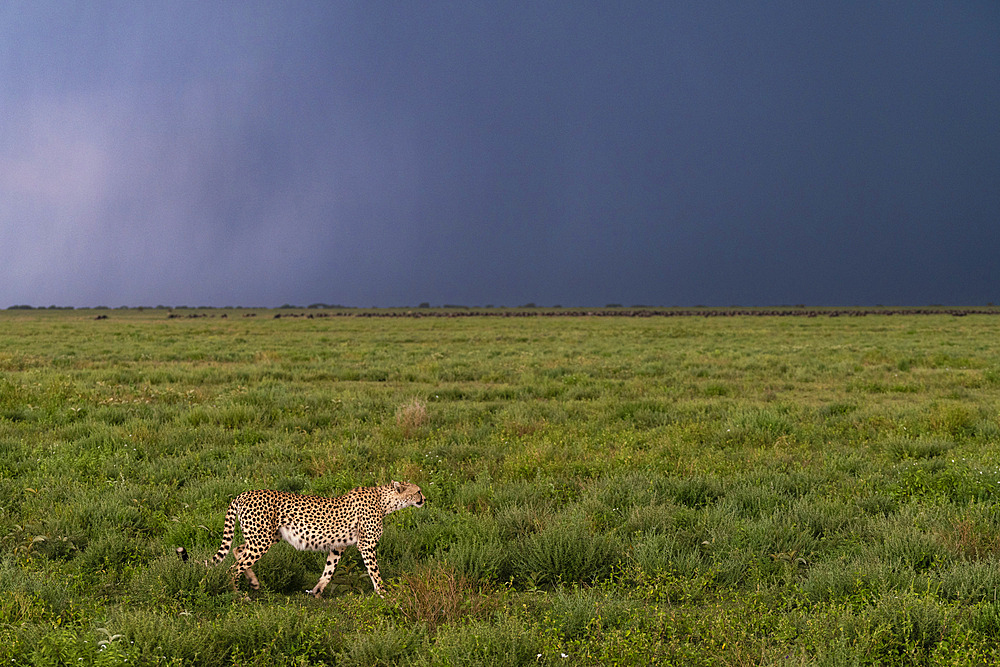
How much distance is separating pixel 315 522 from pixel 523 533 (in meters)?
2.21

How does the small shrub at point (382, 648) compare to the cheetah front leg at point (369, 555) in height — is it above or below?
below

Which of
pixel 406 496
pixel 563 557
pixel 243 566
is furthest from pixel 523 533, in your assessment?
pixel 243 566

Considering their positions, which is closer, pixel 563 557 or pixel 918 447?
pixel 563 557

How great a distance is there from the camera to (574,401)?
13.8 m

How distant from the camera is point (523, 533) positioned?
578 centimetres

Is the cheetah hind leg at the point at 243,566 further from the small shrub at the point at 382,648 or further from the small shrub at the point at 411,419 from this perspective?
the small shrub at the point at 411,419

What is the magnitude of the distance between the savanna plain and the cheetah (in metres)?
0.37

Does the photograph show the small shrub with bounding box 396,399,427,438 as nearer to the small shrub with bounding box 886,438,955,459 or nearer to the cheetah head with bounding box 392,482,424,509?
the cheetah head with bounding box 392,482,424,509

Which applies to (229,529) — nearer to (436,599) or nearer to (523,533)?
(436,599)

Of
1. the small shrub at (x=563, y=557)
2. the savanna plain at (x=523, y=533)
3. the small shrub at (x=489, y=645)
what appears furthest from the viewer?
the small shrub at (x=563, y=557)

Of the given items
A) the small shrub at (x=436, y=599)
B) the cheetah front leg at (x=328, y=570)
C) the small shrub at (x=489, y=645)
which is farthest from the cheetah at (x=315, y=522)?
the small shrub at (x=489, y=645)

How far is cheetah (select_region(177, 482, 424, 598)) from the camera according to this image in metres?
4.24

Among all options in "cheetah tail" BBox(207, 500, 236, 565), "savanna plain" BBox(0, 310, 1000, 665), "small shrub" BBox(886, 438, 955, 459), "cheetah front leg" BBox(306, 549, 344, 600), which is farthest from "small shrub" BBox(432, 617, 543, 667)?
"small shrub" BBox(886, 438, 955, 459)

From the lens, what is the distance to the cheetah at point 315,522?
424cm
